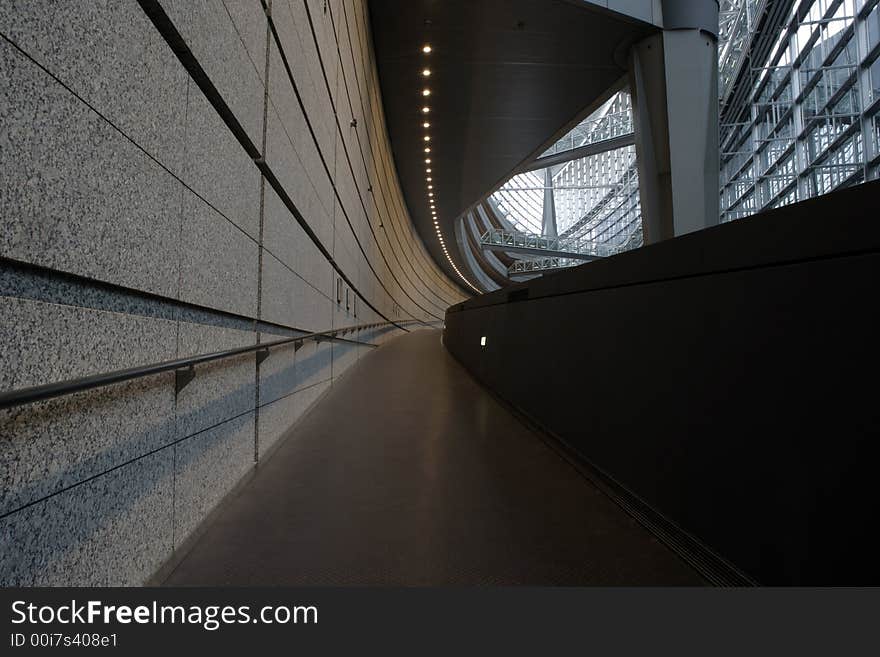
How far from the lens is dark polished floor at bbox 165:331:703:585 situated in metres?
1.89

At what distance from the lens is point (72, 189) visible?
142cm

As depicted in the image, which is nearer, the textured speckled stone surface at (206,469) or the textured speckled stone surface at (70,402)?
the textured speckled stone surface at (70,402)

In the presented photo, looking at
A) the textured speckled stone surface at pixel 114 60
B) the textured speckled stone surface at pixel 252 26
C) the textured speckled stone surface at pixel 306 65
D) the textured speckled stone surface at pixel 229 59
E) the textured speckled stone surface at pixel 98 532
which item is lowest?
the textured speckled stone surface at pixel 98 532

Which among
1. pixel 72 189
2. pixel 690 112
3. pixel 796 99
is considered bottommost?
pixel 72 189

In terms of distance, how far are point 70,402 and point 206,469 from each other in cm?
105

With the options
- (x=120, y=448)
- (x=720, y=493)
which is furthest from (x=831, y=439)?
(x=120, y=448)

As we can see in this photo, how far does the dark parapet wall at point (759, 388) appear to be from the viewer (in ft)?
4.38

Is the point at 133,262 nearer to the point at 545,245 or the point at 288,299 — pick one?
the point at 288,299

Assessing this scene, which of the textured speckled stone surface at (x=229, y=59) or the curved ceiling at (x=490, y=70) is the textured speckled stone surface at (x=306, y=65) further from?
the curved ceiling at (x=490, y=70)

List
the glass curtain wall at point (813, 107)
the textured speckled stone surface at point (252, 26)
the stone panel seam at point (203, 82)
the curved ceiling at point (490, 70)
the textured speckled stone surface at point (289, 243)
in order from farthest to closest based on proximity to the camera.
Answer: the glass curtain wall at point (813, 107) → the curved ceiling at point (490, 70) → the textured speckled stone surface at point (289, 243) → the textured speckled stone surface at point (252, 26) → the stone panel seam at point (203, 82)

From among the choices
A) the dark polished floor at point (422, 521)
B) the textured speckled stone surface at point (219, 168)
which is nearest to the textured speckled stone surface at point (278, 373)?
the dark polished floor at point (422, 521)

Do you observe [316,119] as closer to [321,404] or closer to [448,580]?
Result: [321,404]

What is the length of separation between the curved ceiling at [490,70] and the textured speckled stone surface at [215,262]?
901 cm

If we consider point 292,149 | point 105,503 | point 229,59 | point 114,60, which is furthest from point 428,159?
point 105,503
